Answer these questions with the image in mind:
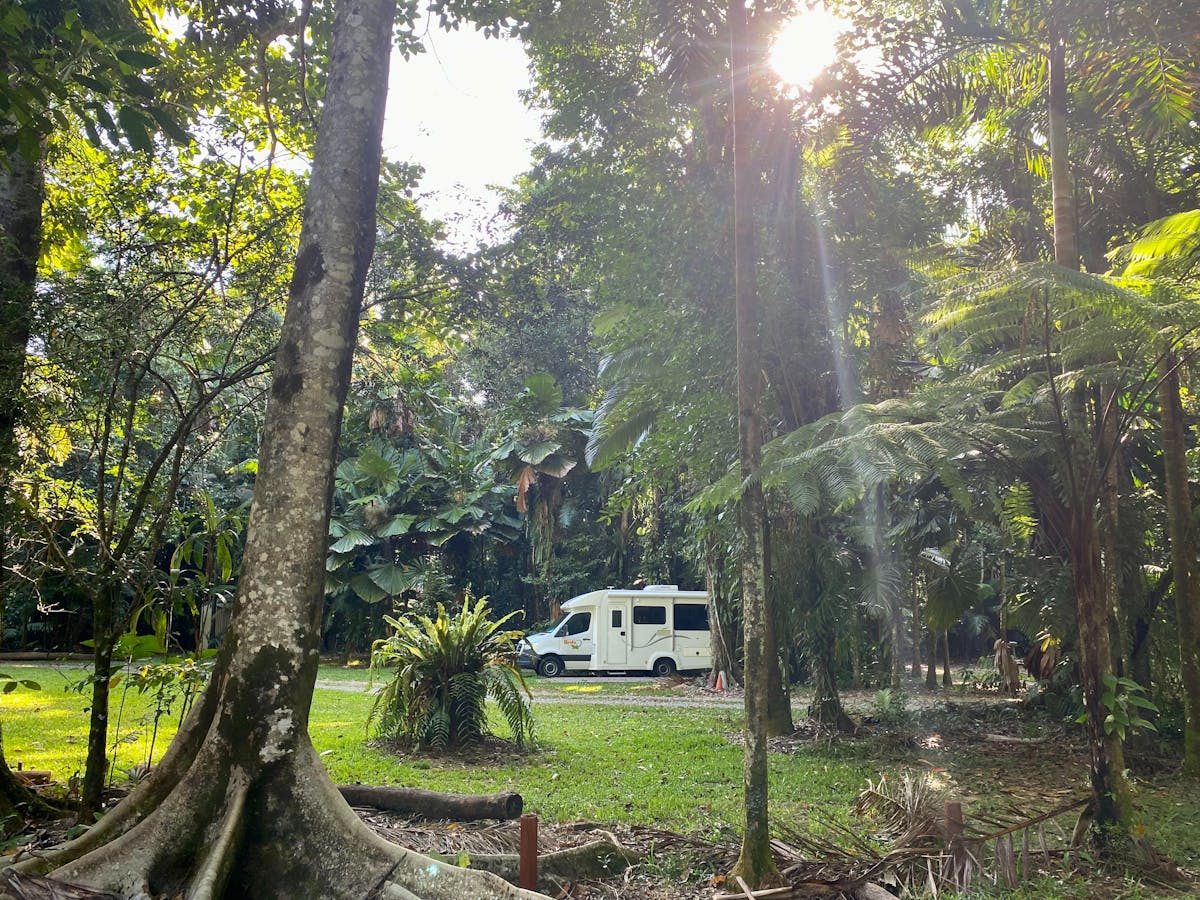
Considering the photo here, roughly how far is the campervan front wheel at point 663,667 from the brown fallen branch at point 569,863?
54.4ft

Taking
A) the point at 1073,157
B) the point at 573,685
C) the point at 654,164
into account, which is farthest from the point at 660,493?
the point at 1073,157

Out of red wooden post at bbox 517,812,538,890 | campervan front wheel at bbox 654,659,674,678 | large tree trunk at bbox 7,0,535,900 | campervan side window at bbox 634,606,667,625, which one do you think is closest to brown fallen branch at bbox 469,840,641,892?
red wooden post at bbox 517,812,538,890

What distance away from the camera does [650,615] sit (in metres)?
20.9

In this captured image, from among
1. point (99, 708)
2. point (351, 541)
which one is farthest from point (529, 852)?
point (351, 541)

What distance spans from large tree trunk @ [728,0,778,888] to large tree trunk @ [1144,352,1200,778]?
4.72 meters

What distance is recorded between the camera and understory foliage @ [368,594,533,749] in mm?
8898

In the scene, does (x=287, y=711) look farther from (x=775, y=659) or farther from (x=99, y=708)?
(x=775, y=659)

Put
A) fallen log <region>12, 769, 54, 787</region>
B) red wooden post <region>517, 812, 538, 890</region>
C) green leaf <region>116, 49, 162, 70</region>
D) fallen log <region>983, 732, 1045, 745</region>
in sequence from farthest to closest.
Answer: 1. fallen log <region>983, 732, 1045, 745</region>
2. fallen log <region>12, 769, 54, 787</region>
3. red wooden post <region>517, 812, 538, 890</region>
4. green leaf <region>116, 49, 162, 70</region>

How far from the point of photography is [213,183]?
5816 millimetres

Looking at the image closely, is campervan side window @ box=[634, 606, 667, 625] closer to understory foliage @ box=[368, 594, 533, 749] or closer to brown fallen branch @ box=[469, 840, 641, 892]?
understory foliage @ box=[368, 594, 533, 749]

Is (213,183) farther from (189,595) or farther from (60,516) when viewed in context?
(189,595)

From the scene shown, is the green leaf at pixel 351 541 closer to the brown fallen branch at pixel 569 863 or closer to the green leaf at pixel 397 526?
the green leaf at pixel 397 526

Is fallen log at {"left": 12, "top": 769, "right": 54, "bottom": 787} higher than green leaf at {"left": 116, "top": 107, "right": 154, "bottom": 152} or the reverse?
the reverse

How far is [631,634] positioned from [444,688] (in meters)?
12.2
